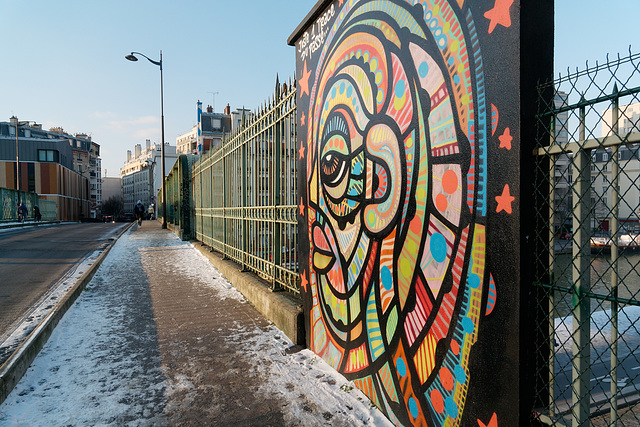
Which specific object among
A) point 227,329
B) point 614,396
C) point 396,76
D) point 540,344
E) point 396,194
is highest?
point 396,76

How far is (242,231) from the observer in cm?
684

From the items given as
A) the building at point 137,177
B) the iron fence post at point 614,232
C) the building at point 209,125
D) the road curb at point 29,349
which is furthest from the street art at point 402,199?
the building at point 137,177

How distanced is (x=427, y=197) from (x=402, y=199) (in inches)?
9.7

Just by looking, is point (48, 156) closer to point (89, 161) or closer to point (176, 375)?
point (89, 161)

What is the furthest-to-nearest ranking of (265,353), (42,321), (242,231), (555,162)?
(242,231) → (42,321) → (265,353) → (555,162)

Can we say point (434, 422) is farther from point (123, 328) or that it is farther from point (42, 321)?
point (42, 321)

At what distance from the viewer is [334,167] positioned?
3439 mm

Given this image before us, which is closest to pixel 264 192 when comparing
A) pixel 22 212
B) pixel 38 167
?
pixel 22 212

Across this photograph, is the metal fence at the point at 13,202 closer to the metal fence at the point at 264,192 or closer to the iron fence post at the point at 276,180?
the metal fence at the point at 264,192

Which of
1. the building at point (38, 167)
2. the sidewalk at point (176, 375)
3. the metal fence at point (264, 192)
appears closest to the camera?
the sidewalk at point (176, 375)

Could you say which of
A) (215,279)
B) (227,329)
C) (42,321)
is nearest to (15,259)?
(215,279)

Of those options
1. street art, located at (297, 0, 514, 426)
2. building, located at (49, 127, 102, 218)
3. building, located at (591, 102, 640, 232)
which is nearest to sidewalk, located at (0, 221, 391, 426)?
street art, located at (297, 0, 514, 426)

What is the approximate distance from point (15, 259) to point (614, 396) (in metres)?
12.3

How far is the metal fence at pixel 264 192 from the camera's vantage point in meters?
4.66
